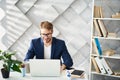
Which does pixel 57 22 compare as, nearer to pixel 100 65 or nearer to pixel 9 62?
pixel 100 65

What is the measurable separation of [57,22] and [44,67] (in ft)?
4.68

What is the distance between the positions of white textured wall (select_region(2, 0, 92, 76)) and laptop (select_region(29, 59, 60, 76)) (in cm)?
131

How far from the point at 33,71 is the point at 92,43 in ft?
4.25

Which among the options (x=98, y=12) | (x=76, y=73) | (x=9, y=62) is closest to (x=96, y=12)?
(x=98, y=12)

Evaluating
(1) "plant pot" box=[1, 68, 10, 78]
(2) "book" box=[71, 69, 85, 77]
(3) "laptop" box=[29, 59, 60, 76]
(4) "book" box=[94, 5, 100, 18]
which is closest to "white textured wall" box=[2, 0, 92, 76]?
(4) "book" box=[94, 5, 100, 18]

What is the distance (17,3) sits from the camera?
3.45m

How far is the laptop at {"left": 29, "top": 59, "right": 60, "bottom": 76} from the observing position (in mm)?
2055

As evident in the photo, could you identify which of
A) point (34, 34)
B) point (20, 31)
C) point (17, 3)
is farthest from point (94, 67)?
point (17, 3)

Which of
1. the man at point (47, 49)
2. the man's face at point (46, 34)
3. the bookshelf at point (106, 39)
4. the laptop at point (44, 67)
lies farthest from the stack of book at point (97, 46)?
the laptop at point (44, 67)

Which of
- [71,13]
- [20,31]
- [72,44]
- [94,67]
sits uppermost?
[71,13]

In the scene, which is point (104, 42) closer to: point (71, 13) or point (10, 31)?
point (71, 13)

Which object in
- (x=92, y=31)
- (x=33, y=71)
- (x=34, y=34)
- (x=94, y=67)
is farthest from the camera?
(x=34, y=34)

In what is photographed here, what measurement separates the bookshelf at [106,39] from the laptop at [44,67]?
1.17 m

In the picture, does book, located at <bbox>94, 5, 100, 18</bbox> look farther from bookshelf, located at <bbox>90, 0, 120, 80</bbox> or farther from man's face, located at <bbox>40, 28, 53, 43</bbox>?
man's face, located at <bbox>40, 28, 53, 43</bbox>
